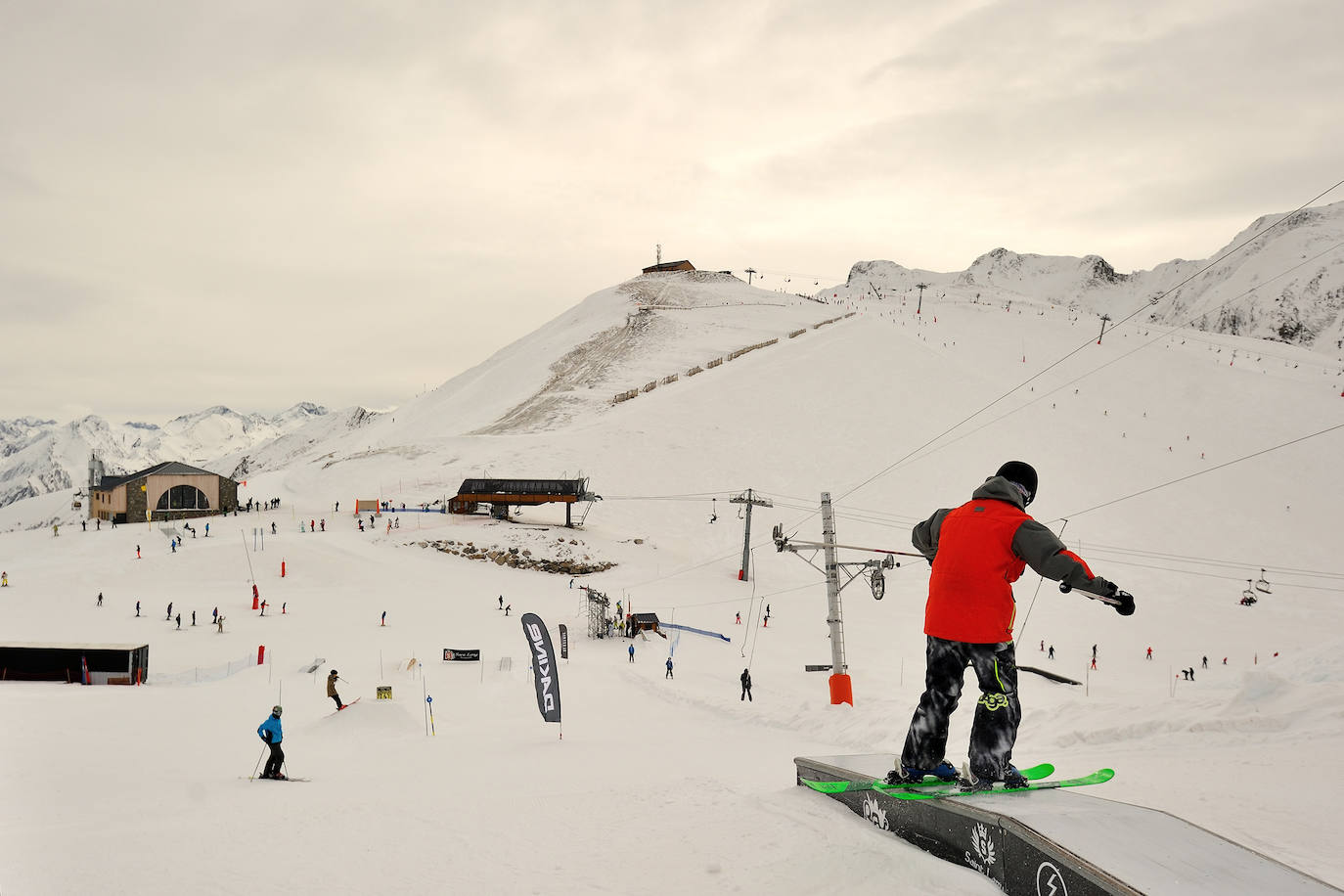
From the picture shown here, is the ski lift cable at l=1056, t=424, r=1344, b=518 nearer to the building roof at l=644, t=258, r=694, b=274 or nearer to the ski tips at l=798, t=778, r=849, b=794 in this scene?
the ski tips at l=798, t=778, r=849, b=794

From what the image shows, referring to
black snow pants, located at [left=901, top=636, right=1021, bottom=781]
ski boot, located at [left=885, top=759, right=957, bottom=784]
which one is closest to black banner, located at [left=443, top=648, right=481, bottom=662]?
ski boot, located at [left=885, top=759, right=957, bottom=784]

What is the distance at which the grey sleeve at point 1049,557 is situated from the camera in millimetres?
5039

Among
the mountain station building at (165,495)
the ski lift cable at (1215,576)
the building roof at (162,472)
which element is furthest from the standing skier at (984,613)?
the building roof at (162,472)

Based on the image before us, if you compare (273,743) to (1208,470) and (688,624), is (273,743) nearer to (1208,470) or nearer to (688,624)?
(688,624)

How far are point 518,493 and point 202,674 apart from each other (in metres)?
31.1

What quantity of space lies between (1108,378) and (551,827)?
289ft

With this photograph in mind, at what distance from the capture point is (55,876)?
564 centimetres

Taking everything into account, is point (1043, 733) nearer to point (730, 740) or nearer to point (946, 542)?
point (730, 740)

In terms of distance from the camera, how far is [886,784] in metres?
6.14

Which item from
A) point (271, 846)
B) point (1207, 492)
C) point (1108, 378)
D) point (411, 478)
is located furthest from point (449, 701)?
point (1108, 378)

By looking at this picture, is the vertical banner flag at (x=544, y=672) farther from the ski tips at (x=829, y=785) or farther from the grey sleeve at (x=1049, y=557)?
the grey sleeve at (x=1049, y=557)

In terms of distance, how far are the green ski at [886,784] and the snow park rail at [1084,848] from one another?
21 cm

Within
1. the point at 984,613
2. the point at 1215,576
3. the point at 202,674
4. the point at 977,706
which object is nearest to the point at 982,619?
the point at 984,613

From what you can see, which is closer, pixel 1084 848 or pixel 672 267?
pixel 1084 848
